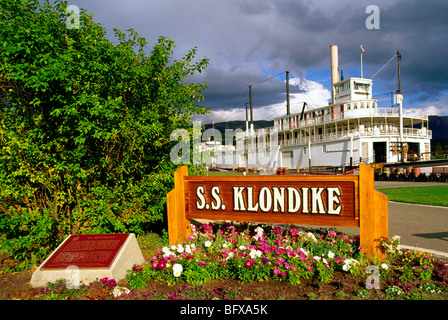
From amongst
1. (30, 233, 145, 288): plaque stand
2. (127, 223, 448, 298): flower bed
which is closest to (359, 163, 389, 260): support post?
(127, 223, 448, 298): flower bed

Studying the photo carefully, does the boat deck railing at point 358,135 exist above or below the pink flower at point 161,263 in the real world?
above

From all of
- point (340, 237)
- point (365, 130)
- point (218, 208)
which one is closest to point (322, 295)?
point (340, 237)

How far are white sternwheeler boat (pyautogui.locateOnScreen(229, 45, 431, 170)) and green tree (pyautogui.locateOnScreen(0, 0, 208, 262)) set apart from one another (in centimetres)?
3078

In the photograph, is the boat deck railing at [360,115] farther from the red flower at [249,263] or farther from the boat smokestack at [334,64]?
the red flower at [249,263]

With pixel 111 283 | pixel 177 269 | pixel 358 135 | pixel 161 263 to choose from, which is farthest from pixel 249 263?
pixel 358 135

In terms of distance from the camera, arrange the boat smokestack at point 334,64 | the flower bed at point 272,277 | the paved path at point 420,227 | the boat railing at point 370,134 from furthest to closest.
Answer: the boat smokestack at point 334,64
the boat railing at point 370,134
the paved path at point 420,227
the flower bed at point 272,277

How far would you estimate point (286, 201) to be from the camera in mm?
5125

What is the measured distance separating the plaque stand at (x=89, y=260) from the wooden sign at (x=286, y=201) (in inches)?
44.1

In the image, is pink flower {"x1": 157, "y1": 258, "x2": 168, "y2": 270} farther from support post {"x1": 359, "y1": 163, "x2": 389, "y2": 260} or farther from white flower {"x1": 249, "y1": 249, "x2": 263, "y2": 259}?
support post {"x1": 359, "y1": 163, "x2": 389, "y2": 260}

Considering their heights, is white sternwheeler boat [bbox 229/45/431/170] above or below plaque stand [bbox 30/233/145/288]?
above

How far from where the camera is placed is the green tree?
4.86 metres

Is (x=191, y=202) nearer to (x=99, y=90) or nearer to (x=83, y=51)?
(x=99, y=90)

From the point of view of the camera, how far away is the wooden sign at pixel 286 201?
15.0 ft

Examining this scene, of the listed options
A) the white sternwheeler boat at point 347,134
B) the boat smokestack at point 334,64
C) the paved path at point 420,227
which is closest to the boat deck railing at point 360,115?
the white sternwheeler boat at point 347,134
